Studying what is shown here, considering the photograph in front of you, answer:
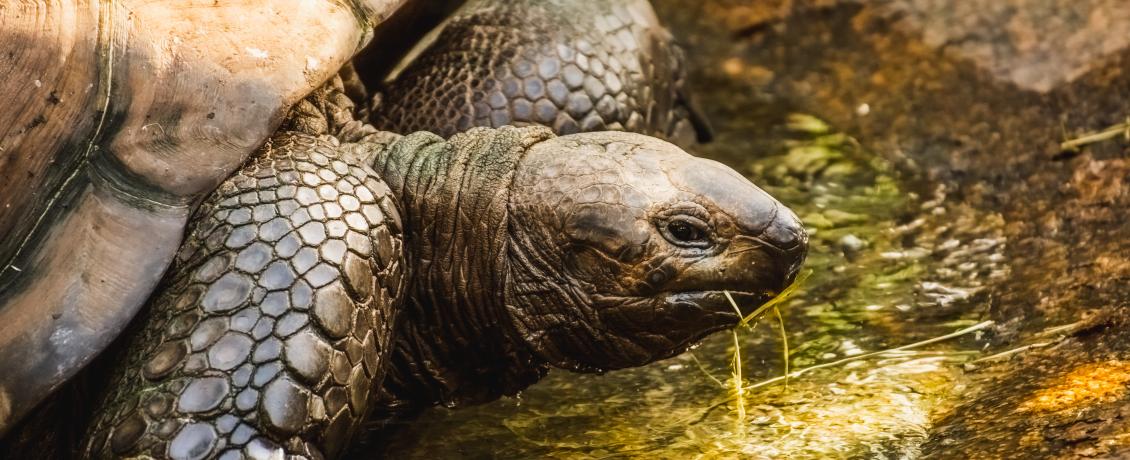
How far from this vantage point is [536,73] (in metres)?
5.40

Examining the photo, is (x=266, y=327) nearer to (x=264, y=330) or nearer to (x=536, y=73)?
(x=264, y=330)

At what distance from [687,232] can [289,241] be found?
1.15m

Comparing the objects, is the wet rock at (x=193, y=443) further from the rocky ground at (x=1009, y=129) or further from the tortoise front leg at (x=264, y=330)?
the rocky ground at (x=1009, y=129)

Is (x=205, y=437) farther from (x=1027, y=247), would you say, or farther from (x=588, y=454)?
(x=1027, y=247)

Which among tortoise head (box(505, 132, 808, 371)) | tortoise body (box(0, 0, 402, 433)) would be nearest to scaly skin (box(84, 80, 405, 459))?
tortoise body (box(0, 0, 402, 433))

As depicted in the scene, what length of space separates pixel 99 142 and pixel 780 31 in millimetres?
5163

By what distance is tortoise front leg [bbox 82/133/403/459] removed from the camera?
354 cm

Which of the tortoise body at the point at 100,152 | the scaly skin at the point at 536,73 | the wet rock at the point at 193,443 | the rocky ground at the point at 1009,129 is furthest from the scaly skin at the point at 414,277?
the rocky ground at the point at 1009,129

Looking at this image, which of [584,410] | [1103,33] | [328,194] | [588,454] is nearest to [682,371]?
[584,410]

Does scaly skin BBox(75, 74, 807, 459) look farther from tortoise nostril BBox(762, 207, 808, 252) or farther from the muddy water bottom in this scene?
the muddy water bottom

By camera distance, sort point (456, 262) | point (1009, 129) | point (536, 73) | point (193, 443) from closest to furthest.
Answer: point (193, 443) < point (456, 262) < point (536, 73) < point (1009, 129)

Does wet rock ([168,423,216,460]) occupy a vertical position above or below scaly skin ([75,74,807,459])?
below

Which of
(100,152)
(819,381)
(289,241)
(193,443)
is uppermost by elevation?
(100,152)

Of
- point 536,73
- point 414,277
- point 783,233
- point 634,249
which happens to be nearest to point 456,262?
point 414,277
